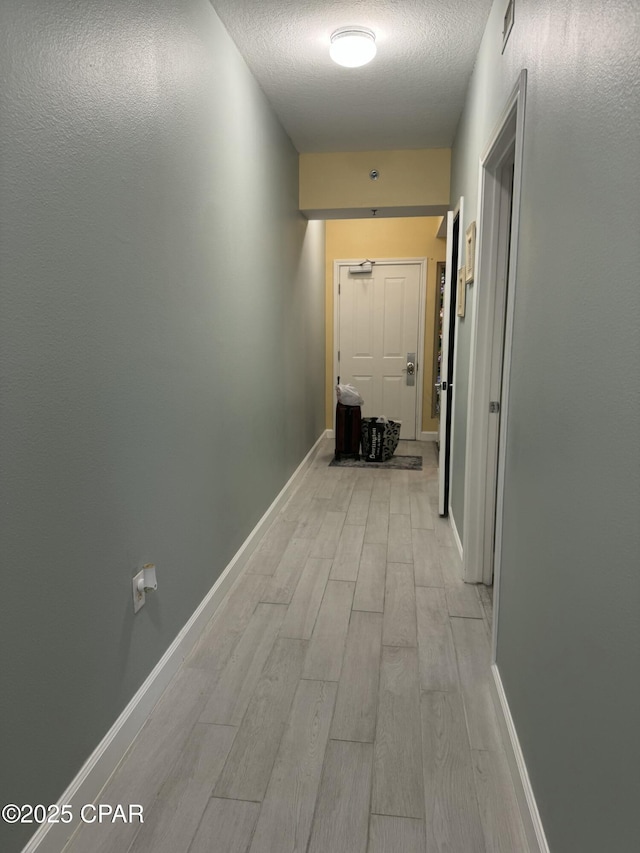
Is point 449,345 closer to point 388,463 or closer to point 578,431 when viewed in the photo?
point 388,463

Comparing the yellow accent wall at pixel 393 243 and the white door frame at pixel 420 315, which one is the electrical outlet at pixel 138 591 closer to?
the white door frame at pixel 420 315

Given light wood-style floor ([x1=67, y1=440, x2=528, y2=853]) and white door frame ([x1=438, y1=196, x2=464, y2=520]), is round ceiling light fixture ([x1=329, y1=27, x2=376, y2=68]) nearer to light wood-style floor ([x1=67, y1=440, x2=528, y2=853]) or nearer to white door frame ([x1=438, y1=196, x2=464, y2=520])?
white door frame ([x1=438, y1=196, x2=464, y2=520])

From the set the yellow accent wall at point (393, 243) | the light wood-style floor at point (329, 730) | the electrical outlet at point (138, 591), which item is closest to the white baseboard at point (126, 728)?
the light wood-style floor at point (329, 730)

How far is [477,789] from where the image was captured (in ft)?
5.03

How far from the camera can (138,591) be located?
1.76 m

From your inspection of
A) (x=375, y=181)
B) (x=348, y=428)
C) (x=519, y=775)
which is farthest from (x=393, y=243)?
(x=519, y=775)

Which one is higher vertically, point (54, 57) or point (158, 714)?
point (54, 57)

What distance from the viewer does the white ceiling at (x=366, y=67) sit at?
95.9 inches

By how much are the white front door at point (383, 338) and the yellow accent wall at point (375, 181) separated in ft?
6.32

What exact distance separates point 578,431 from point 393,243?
556 cm

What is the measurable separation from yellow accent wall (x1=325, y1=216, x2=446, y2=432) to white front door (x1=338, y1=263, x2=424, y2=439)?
0.40 feet

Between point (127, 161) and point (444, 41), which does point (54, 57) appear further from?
point (444, 41)

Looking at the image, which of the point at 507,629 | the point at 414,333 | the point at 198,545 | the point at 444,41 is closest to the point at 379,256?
the point at 414,333

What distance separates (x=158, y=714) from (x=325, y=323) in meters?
5.06
